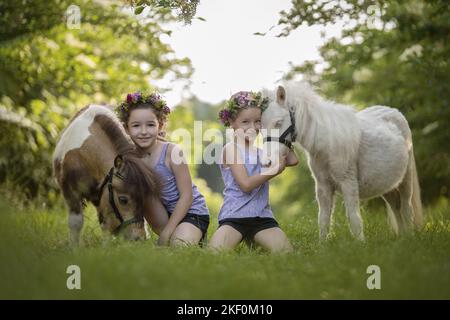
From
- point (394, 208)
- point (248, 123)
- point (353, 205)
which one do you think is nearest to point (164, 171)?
point (248, 123)

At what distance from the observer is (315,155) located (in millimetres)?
4555

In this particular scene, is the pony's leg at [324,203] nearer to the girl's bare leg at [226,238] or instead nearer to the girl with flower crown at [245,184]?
the girl with flower crown at [245,184]

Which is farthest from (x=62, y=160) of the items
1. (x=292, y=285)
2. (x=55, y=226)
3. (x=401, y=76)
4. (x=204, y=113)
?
(x=204, y=113)

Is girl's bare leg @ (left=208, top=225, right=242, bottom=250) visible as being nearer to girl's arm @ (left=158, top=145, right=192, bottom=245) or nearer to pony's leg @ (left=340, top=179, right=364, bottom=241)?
girl's arm @ (left=158, top=145, right=192, bottom=245)

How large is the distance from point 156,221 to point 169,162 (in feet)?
1.80

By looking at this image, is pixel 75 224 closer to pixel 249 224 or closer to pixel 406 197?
pixel 249 224

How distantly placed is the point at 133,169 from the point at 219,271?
1435mm

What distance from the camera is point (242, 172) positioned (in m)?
4.48

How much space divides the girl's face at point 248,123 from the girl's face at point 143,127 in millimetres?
732

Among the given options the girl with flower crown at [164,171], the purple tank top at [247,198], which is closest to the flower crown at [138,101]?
the girl with flower crown at [164,171]

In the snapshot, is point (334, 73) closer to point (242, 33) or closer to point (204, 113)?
point (242, 33)

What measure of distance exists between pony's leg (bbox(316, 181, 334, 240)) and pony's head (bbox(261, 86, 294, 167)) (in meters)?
0.57

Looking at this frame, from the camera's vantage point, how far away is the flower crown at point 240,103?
14.5 ft

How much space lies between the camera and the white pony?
14.3 feet
